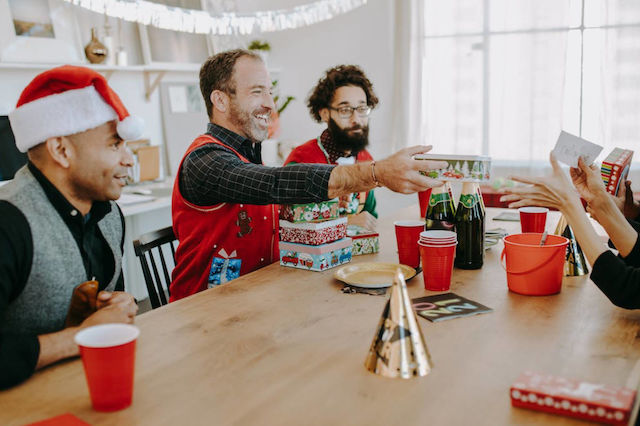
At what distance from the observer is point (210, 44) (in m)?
4.73

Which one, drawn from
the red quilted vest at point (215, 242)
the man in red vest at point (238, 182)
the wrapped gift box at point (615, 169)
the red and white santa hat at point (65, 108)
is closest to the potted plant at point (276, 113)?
the man in red vest at point (238, 182)

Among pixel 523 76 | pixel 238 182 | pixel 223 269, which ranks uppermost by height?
pixel 523 76

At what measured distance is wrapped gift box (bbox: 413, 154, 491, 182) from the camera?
1.58 meters

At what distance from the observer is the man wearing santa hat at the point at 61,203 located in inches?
50.3

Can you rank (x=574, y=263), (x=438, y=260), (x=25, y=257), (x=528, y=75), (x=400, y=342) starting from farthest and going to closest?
(x=528, y=75)
(x=574, y=263)
(x=438, y=260)
(x=25, y=257)
(x=400, y=342)

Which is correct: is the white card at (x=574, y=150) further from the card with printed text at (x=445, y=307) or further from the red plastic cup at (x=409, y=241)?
the card with printed text at (x=445, y=307)

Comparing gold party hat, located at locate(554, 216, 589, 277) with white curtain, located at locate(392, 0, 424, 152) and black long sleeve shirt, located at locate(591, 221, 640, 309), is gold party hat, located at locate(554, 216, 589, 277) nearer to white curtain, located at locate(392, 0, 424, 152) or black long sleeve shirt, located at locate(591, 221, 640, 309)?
black long sleeve shirt, located at locate(591, 221, 640, 309)

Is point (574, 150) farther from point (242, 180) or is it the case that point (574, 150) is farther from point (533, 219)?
point (242, 180)

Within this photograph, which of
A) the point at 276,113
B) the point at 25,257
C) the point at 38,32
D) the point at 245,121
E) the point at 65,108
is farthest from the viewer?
the point at 276,113

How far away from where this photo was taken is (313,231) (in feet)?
5.96

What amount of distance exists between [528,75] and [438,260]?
340 centimetres

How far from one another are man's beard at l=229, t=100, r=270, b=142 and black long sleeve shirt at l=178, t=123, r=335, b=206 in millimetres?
251

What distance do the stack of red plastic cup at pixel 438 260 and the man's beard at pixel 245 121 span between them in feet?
3.13

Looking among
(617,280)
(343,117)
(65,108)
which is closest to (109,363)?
(65,108)
